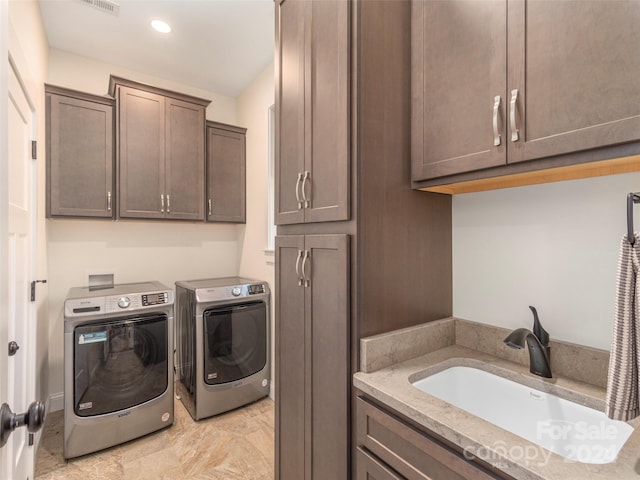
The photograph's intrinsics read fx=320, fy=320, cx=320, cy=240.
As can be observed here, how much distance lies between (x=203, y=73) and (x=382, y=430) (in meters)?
3.33

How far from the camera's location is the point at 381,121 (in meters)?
1.26

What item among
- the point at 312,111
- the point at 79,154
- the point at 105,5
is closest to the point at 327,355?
the point at 312,111

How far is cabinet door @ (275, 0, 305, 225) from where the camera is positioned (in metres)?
1.47

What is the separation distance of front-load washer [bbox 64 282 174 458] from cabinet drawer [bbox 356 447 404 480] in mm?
1779

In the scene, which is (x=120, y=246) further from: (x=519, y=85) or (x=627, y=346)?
(x=627, y=346)

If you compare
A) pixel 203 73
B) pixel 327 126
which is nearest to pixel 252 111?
pixel 203 73

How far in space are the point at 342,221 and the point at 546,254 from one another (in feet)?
2.59

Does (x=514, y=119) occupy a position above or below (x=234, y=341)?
above

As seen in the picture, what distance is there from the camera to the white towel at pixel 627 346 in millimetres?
719

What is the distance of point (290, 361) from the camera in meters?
1.52

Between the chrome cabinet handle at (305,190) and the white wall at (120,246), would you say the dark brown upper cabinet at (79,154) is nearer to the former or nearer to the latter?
the white wall at (120,246)

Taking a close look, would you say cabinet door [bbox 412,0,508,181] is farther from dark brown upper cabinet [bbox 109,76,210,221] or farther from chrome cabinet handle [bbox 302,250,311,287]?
dark brown upper cabinet [bbox 109,76,210,221]

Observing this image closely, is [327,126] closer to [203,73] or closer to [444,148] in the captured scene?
[444,148]

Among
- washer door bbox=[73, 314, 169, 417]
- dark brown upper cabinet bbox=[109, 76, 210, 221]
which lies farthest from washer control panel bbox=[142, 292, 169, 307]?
dark brown upper cabinet bbox=[109, 76, 210, 221]
